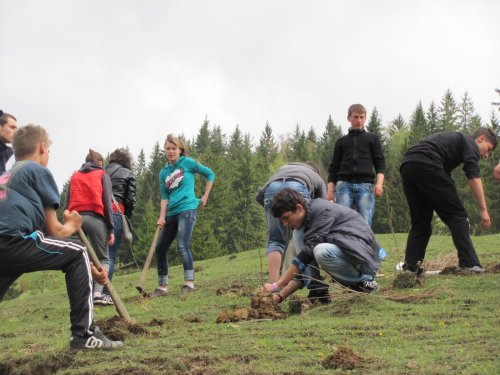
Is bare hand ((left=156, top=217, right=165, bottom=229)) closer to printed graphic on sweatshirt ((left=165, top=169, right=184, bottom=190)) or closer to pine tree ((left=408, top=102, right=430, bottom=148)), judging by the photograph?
printed graphic on sweatshirt ((left=165, top=169, right=184, bottom=190))

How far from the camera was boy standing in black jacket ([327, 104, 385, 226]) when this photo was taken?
8.64m

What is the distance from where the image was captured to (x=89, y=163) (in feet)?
27.3

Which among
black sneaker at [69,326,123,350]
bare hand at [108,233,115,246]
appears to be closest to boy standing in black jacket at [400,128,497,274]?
bare hand at [108,233,115,246]

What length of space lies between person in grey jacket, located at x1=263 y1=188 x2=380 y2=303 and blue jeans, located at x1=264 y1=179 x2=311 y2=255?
0.71 m

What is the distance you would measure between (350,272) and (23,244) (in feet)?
10.7

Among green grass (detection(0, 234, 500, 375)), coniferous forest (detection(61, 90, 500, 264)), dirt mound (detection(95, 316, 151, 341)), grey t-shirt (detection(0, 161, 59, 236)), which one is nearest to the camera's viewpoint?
green grass (detection(0, 234, 500, 375))

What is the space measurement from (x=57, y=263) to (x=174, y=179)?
179 inches

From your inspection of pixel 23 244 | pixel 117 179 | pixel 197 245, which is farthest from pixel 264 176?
pixel 23 244

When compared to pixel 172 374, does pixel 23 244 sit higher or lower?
higher

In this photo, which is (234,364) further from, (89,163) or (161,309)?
(89,163)

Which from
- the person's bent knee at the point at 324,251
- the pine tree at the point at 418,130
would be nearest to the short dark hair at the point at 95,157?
the person's bent knee at the point at 324,251

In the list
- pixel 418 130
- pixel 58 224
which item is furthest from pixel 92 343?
pixel 418 130

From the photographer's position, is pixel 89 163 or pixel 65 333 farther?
pixel 89 163

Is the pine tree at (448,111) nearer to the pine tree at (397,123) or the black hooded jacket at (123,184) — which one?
the pine tree at (397,123)
